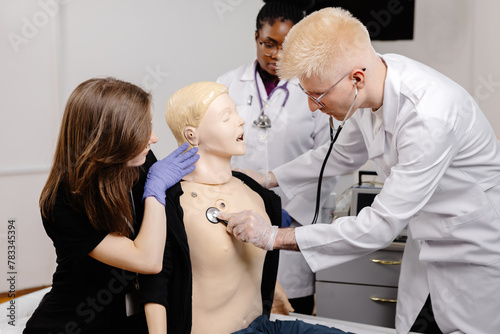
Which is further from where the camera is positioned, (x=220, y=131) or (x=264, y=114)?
(x=264, y=114)

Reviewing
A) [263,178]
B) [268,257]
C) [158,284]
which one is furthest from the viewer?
[263,178]

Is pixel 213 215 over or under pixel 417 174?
under

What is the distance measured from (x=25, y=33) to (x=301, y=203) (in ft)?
6.60

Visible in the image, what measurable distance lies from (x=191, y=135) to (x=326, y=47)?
1.60 ft

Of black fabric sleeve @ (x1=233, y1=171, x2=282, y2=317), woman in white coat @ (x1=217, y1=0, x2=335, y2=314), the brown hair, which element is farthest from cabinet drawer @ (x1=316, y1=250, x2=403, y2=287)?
the brown hair

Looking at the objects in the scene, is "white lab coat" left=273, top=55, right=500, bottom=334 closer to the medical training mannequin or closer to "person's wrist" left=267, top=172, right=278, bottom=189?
the medical training mannequin

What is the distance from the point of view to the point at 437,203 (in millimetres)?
1638

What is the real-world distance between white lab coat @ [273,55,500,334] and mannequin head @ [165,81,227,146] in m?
0.47

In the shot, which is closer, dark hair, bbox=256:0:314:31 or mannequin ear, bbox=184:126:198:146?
mannequin ear, bbox=184:126:198:146

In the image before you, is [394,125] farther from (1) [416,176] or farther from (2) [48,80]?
(2) [48,80]

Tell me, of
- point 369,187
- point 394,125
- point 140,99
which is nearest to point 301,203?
point 369,187

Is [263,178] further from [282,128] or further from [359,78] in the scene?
[359,78]

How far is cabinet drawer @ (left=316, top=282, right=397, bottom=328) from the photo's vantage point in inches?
93.3

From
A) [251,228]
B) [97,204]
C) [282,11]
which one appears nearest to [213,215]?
[251,228]
